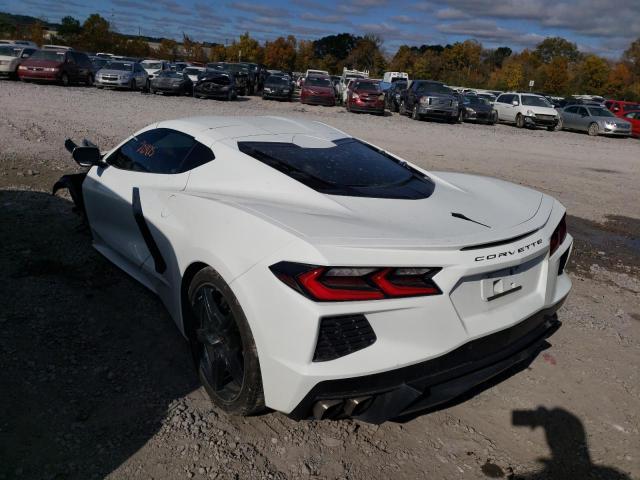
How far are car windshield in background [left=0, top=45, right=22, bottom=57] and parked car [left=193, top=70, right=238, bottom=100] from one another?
28.0ft

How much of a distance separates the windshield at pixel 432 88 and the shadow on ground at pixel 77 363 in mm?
20458

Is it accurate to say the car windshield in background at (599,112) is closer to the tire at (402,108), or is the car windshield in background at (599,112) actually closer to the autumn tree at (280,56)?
the tire at (402,108)

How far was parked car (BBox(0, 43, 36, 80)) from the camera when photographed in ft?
78.2

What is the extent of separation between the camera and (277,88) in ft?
87.3

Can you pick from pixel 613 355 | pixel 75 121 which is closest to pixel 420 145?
pixel 75 121

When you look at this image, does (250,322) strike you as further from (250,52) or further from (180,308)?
(250,52)

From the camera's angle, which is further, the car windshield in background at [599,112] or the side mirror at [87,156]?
the car windshield in background at [599,112]

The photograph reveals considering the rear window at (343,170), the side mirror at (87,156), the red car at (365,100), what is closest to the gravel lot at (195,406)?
the side mirror at (87,156)

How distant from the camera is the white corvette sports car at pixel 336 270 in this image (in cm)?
219

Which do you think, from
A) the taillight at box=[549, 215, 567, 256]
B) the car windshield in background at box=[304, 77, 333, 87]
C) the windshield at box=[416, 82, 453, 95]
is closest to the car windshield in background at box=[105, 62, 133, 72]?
the car windshield in background at box=[304, 77, 333, 87]

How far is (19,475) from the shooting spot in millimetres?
2303

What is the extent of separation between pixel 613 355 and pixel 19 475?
359 centimetres

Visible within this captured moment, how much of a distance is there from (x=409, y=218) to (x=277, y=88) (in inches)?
994

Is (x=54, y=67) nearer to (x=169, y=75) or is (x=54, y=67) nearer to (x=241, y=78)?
(x=169, y=75)
